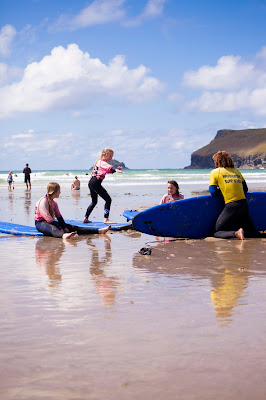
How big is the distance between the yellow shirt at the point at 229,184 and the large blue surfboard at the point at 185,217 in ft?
0.81

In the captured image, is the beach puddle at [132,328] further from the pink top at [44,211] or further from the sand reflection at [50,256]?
the pink top at [44,211]

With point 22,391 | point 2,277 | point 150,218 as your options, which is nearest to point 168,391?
point 22,391

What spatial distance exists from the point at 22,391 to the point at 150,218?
5582 millimetres

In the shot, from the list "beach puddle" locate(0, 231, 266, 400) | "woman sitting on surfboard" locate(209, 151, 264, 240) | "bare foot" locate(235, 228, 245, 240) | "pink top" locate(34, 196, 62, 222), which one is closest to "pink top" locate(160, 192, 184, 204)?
"woman sitting on surfboard" locate(209, 151, 264, 240)

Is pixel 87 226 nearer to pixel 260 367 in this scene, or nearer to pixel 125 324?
pixel 125 324

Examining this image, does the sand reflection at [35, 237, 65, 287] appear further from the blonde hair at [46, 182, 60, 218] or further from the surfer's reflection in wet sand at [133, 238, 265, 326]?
the surfer's reflection in wet sand at [133, 238, 265, 326]

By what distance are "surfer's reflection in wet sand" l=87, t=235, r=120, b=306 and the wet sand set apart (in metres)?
0.01

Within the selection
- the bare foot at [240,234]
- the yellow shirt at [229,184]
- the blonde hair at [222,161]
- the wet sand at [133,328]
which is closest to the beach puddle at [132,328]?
the wet sand at [133,328]

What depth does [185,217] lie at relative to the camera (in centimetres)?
797

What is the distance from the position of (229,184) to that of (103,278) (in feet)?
12.3

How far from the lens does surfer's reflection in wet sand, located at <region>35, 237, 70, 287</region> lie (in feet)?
16.2

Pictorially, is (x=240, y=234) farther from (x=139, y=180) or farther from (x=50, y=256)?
(x=139, y=180)

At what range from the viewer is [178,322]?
3.32 m

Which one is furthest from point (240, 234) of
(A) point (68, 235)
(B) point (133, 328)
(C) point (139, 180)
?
(C) point (139, 180)
